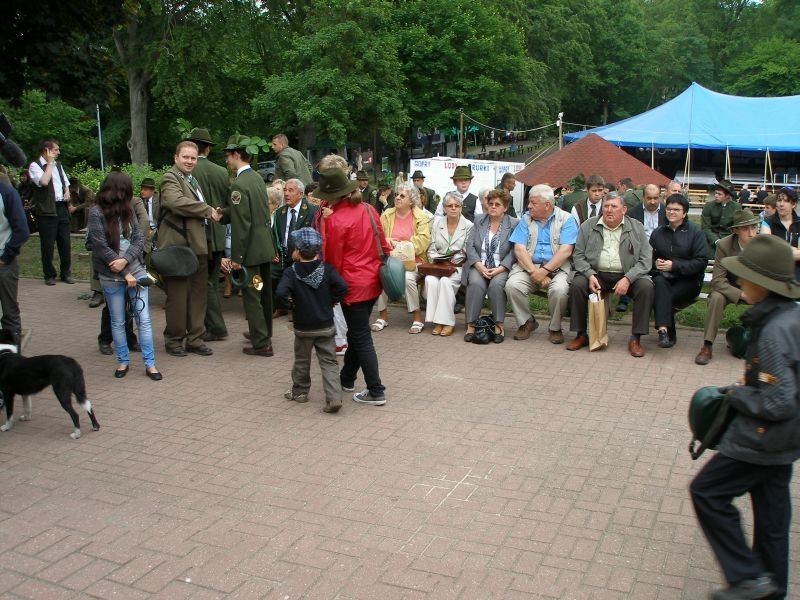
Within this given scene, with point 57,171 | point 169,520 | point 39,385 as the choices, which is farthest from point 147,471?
point 57,171

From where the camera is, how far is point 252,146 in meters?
8.24

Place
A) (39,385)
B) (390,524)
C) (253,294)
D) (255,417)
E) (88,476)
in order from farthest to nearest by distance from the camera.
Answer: (253,294) < (255,417) < (39,385) < (88,476) < (390,524)

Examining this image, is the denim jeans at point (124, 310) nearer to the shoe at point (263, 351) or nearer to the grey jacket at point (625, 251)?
the shoe at point (263, 351)

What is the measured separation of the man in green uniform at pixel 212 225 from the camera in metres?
8.16

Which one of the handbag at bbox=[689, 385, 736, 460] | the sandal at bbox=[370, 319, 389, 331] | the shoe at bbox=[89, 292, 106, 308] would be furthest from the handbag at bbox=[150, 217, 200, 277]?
the handbag at bbox=[689, 385, 736, 460]

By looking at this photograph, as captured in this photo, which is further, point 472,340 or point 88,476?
point 472,340

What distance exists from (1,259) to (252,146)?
2.64 metres

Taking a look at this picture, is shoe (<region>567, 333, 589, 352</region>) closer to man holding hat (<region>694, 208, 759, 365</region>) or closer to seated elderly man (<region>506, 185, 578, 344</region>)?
seated elderly man (<region>506, 185, 578, 344</region>)

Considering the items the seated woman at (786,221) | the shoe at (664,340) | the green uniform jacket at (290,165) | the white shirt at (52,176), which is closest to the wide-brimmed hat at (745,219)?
the seated woman at (786,221)

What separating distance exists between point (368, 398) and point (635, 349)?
10.1 feet

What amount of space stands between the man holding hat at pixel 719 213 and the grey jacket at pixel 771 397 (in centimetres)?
748

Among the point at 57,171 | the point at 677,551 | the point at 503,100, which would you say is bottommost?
the point at 677,551

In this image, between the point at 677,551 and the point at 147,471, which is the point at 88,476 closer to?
the point at 147,471

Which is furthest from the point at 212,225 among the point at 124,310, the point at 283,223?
the point at 124,310
